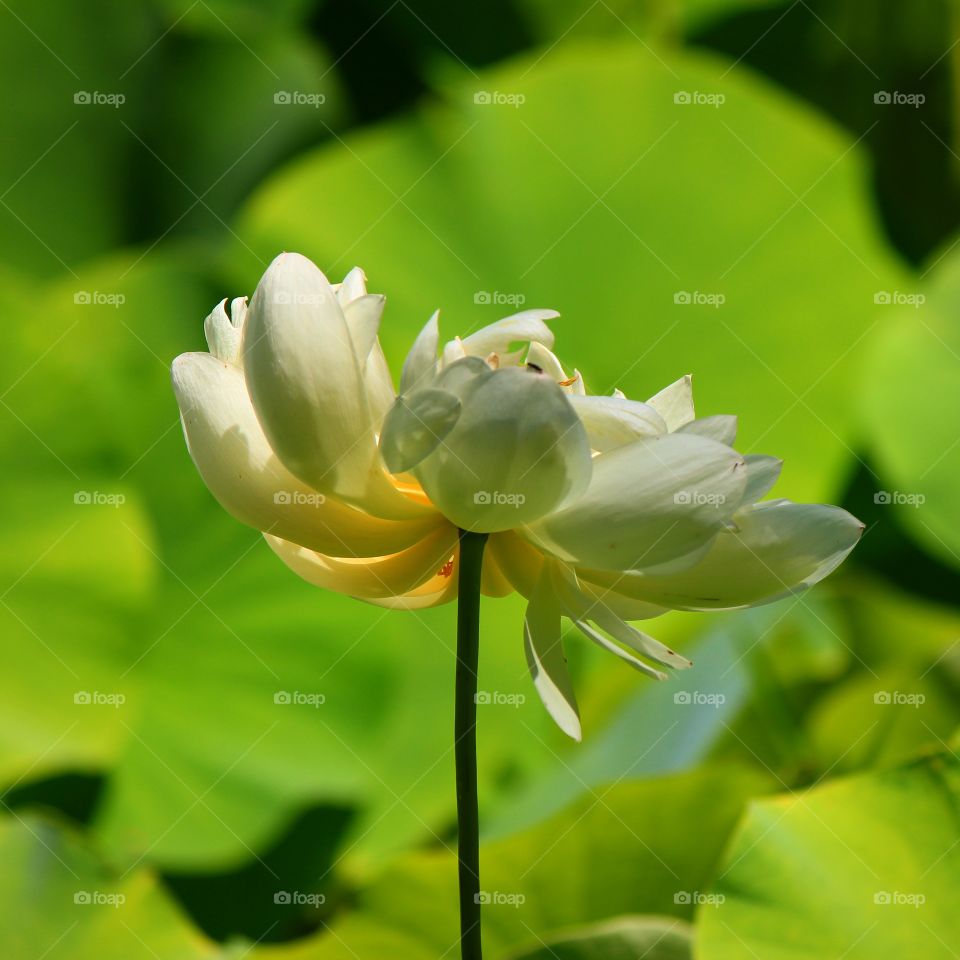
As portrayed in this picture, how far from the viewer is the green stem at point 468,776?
0.31 metres

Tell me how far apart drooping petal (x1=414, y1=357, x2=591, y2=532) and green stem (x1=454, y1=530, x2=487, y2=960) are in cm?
3

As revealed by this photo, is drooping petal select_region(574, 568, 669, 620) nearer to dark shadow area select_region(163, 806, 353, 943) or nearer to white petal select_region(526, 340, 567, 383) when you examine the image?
white petal select_region(526, 340, 567, 383)

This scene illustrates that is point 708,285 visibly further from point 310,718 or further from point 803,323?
point 310,718

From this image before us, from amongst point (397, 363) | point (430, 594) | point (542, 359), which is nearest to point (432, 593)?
point (430, 594)

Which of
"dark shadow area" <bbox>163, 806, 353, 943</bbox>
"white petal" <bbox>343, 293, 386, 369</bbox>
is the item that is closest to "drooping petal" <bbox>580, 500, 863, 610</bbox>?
"white petal" <bbox>343, 293, 386, 369</bbox>

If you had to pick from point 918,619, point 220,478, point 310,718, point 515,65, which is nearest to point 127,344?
point 310,718

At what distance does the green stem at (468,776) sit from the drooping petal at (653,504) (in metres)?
0.04

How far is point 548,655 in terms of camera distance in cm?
35

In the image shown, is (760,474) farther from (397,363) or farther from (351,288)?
(397,363)

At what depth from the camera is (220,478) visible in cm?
35

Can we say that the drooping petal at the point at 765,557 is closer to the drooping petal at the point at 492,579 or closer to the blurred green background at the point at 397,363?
the drooping petal at the point at 492,579

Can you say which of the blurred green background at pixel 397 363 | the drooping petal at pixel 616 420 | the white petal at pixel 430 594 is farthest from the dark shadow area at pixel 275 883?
the drooping petal at pixel 616 420

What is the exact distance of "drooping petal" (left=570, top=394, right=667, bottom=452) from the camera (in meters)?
0.33

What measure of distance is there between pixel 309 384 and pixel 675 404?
164 millimetres
